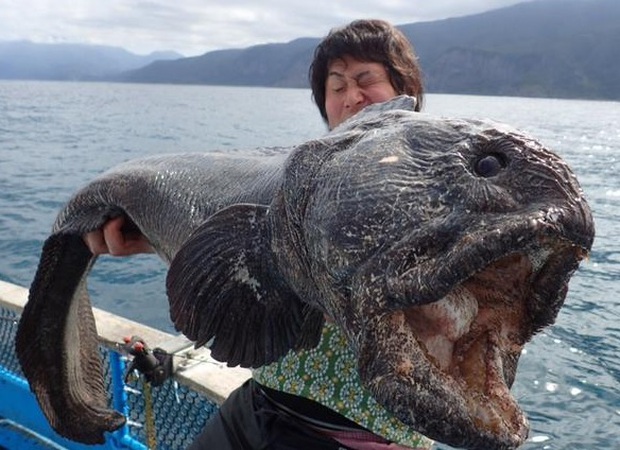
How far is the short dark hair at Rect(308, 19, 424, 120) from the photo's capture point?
2842 mm

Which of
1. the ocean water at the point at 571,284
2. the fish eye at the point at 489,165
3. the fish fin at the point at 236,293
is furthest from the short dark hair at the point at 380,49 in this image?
the fish eye at the point at 489,165

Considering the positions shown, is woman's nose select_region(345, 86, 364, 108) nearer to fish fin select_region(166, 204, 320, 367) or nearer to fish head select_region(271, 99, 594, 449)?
fish fin select_region(166, 204, 320, 367)

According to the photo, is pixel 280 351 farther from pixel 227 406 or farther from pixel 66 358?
pixel 66 358

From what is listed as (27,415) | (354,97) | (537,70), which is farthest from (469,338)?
(537,70)

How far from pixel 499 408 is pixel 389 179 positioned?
0.53m

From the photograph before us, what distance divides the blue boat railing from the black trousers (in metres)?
1.12

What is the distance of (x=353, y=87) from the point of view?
283cm

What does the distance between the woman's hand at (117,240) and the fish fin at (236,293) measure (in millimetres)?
999

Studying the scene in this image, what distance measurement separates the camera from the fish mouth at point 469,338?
50.0 inches

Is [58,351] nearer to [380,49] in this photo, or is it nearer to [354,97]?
[354,97]

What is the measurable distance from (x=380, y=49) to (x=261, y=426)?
169 centimetres

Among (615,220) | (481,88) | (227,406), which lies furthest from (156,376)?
(481,88)

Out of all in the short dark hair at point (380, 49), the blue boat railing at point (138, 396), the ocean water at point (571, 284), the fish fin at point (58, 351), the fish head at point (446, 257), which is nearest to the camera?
the fish head at point (446, 257)

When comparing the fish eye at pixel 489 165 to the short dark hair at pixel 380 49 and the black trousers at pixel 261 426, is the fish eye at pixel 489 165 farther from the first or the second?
the short dark hair at pixel 380 49
